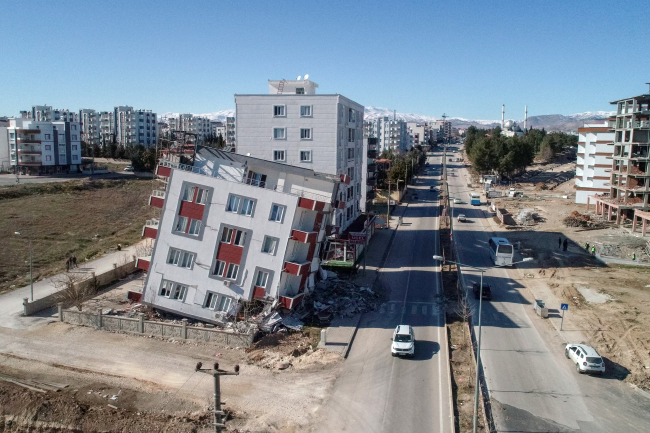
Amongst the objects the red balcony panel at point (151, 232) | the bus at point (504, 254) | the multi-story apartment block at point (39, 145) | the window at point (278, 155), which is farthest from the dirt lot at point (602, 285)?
the multi-story apartment block at point (39, 145)

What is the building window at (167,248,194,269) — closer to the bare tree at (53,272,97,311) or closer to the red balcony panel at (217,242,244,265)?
the red balcony panel at (217,242,244,265)

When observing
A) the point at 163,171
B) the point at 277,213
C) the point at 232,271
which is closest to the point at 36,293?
the point at 163,171

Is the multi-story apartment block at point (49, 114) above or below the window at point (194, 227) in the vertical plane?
above

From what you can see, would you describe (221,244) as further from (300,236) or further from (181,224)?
(300,236)

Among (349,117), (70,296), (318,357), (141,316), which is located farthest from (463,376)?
(349,117)

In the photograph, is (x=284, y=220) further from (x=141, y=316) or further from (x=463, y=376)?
(x=463, y=376)

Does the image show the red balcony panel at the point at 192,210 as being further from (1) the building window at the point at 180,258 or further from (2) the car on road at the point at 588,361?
(2) the car on road at the point at 588,361

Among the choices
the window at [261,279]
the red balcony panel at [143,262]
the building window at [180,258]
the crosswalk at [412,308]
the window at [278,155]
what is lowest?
the crosswalk at [412,308]

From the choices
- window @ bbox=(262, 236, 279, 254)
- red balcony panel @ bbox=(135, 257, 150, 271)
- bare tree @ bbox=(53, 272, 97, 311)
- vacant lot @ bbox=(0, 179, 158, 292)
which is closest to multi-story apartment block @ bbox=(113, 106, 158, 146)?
vacant lot @ bbox=(0, 179, 158, 292)
